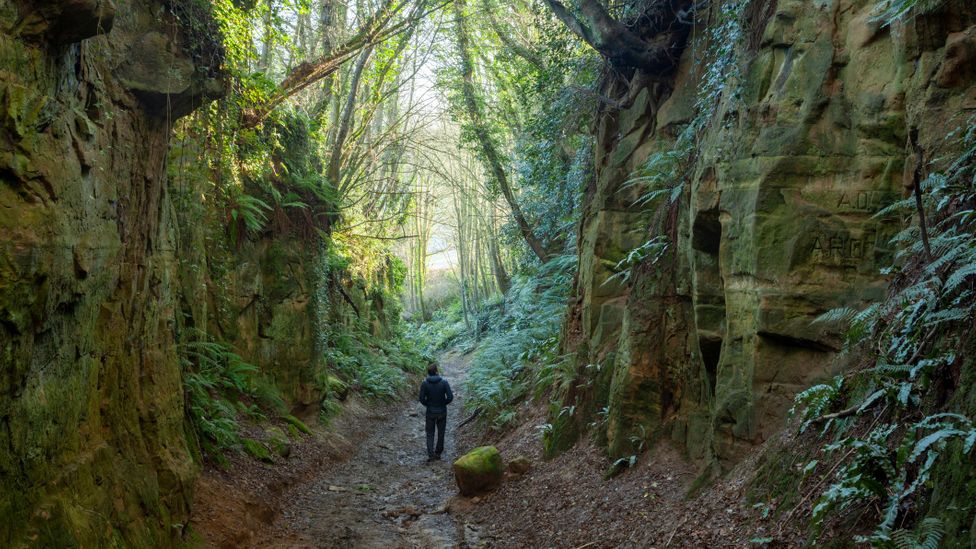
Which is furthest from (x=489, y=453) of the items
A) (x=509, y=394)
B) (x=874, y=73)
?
(x=874, y=73)

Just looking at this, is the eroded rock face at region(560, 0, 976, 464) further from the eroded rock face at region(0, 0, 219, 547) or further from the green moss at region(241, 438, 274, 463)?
the green moss at region(241, 438, 274, 463)

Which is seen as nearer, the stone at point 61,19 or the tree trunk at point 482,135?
the stone at point 61,19

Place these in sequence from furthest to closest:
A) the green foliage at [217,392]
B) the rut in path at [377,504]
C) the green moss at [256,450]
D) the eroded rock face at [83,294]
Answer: the green moss at [256,450]
the green foliage at [217,392]
the rut in path at [377,504]
the eroded rock face at [83,294]

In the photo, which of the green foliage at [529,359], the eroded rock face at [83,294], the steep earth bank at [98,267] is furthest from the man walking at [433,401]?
the eroded rock face at [83,294]

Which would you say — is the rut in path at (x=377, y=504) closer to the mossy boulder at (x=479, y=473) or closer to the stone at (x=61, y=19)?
the mossy boulder at (x=479, y=473)

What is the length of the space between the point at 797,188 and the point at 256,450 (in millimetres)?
7511

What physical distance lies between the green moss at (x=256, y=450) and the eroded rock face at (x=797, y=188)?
5.58 m

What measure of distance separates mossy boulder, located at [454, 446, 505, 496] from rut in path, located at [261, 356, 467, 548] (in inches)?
17.2

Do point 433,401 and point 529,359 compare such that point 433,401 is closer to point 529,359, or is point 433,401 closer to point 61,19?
point 529,359

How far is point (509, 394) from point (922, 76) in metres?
9.52

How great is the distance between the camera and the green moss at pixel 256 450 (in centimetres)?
838

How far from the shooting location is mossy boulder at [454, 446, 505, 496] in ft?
28.4

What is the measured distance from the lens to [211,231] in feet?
32.1

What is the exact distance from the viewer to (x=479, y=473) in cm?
866
